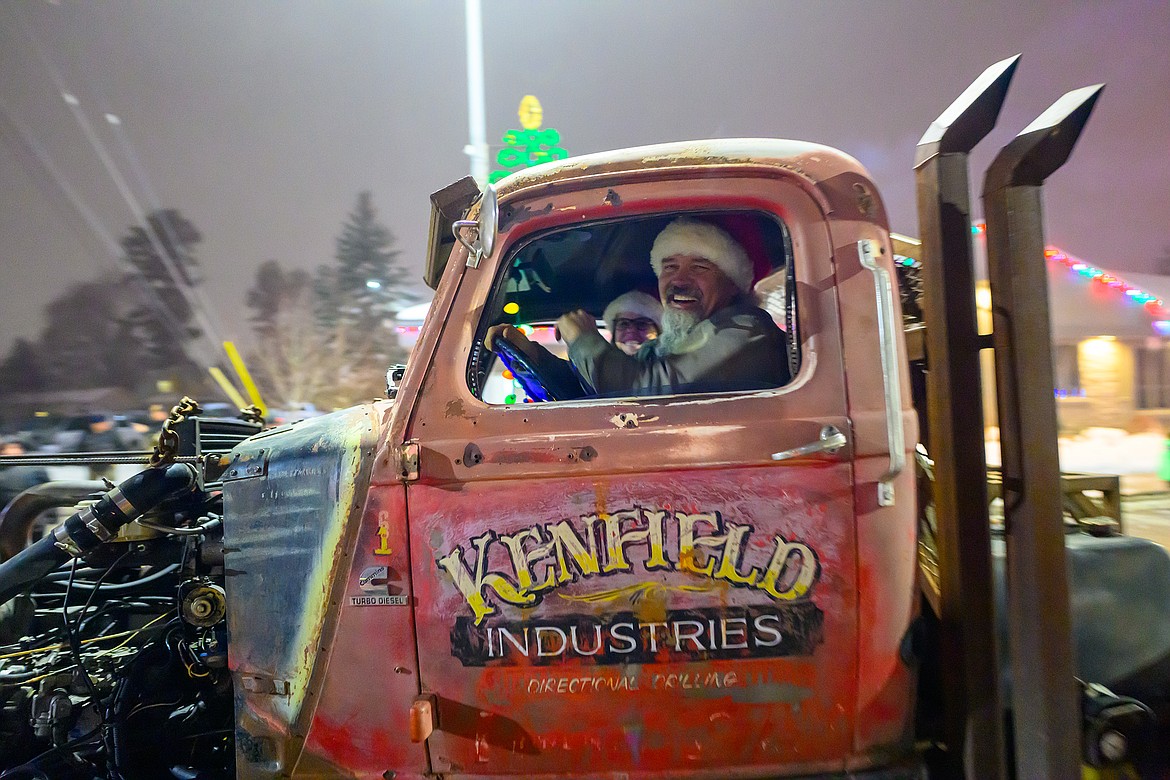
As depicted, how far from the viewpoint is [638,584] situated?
66.9 inches

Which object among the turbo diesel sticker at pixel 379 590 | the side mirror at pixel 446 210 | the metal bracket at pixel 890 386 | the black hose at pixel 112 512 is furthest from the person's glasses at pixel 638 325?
the black hose at pixel 112 512

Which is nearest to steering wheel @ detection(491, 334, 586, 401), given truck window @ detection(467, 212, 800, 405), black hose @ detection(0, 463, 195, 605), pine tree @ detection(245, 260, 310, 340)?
truck window @ detection(467, 212, 800, 405)

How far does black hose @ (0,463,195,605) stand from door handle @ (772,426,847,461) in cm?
199

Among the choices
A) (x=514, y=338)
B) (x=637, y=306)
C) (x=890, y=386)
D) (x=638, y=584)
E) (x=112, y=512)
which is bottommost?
(x=638, y=584)

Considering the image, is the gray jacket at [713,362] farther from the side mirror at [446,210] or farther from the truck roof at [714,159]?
the side mirror at [446,210]

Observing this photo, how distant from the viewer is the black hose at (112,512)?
2.27 m

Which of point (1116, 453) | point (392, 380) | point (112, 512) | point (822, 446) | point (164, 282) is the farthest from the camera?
point (164, 282)

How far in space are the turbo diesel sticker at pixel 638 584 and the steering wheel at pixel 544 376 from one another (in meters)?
0.72

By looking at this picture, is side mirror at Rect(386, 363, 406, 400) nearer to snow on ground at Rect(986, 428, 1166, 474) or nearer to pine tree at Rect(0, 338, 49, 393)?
snow on ground at Rect(986, 428, 1166, 474)

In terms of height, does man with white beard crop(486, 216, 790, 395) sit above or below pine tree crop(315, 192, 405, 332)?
below

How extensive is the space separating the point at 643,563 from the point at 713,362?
0.59m

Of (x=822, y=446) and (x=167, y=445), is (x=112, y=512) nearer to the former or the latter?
(x=167, y=445)

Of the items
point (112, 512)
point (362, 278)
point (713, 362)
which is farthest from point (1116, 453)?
point (362, 278)

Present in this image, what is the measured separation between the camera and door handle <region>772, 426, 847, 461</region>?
5.34ft
